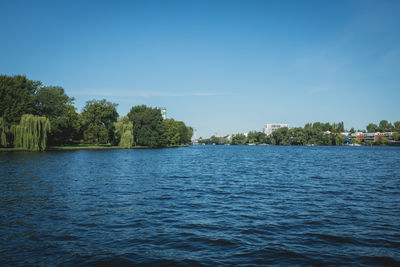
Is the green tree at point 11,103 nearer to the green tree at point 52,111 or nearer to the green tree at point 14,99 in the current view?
the green tree at point 14,99

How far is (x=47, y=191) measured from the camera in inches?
780

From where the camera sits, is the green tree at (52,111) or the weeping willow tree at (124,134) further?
the weeping willow tree at (124,134)

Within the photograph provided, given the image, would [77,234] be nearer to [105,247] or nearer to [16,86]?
[105,247]

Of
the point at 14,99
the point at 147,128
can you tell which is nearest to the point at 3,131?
the point at 14,99

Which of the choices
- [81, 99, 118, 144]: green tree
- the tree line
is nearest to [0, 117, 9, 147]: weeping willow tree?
the tree line

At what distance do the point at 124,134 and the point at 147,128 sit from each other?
605 inches

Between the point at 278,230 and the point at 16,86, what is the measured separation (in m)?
82.2

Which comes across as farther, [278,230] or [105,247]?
[278,230]

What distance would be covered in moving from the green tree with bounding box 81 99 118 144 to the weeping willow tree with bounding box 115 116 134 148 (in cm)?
257

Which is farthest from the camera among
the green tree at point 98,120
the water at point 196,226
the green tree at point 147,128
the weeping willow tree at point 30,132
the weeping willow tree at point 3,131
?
the green tree at point 147,128

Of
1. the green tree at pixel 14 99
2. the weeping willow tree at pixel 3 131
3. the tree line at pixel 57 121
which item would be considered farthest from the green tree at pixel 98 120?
the weeping willow tree at pixel 3 131

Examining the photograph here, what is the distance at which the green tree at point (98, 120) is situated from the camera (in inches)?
4006

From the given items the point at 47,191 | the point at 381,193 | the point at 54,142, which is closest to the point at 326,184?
the point at 381,193

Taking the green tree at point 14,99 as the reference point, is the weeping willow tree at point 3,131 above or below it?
below
